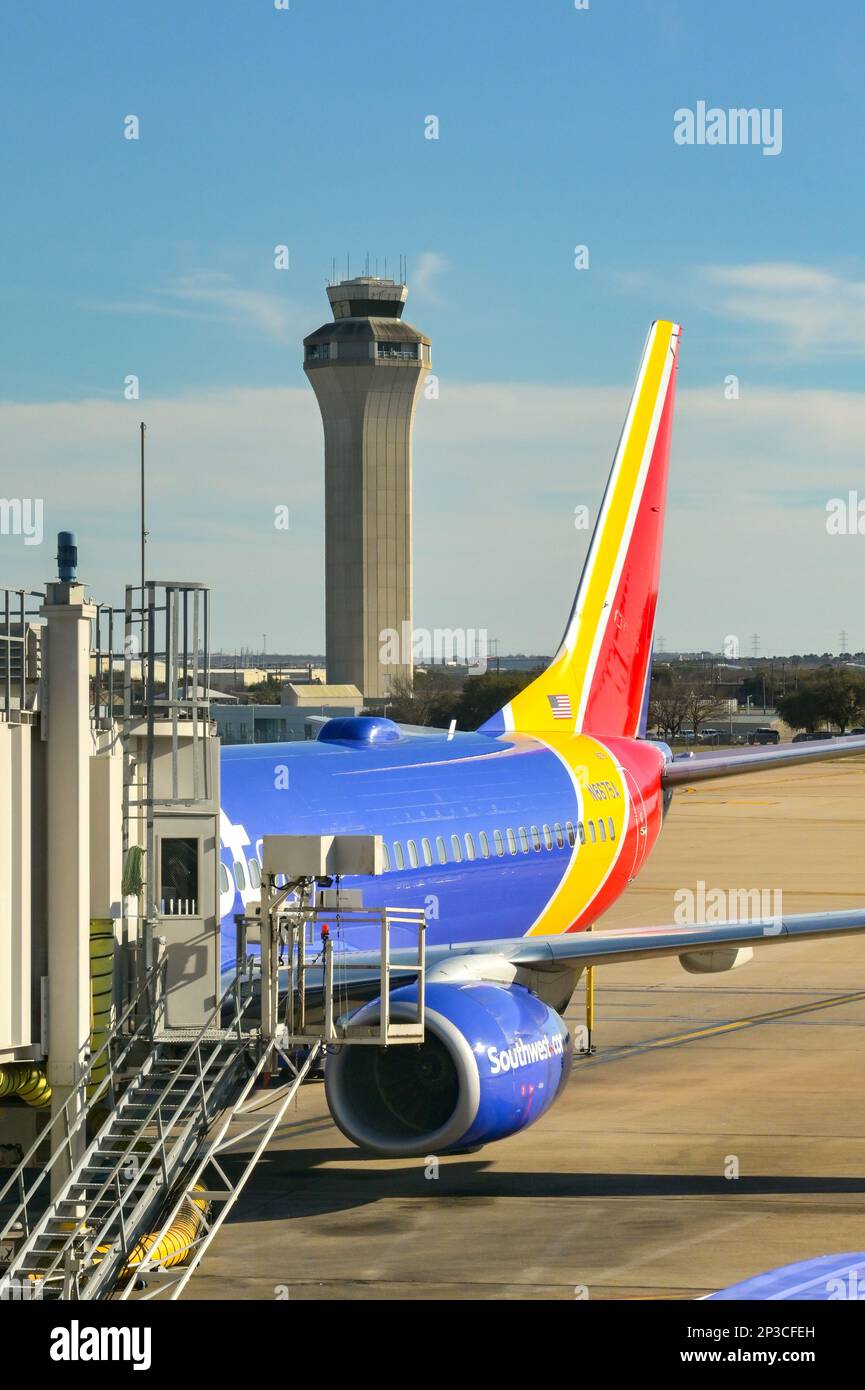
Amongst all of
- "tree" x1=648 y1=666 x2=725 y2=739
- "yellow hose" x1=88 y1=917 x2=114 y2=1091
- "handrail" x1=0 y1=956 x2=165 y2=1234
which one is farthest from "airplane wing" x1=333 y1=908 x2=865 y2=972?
"tree" x1=648 y1=666 x2=725 y2=739

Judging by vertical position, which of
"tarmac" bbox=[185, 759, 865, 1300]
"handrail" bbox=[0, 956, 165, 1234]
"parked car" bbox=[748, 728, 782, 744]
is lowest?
Answer: "tarmac" bbox=[185, 759, 865, 1300]

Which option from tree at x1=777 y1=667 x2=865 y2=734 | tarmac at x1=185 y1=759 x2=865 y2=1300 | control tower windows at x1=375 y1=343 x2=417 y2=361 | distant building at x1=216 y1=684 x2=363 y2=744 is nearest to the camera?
tarmac at x1=185 y1=759 x2=865 y2=1300

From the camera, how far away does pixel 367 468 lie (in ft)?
554

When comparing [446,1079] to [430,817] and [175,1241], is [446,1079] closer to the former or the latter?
[175,1241]

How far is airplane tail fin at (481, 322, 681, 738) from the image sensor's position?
96.7ft

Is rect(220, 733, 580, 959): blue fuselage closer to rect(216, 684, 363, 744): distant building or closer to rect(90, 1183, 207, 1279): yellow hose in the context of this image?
rect(90, 1183, 207, 1279): yellow hose

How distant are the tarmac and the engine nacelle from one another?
2.96 feet

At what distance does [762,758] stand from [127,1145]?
15692 mm

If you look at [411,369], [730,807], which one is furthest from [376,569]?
[730,807]

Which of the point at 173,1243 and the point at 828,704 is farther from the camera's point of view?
the point at 828,704

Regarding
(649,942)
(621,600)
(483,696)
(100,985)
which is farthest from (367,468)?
(100,985)
